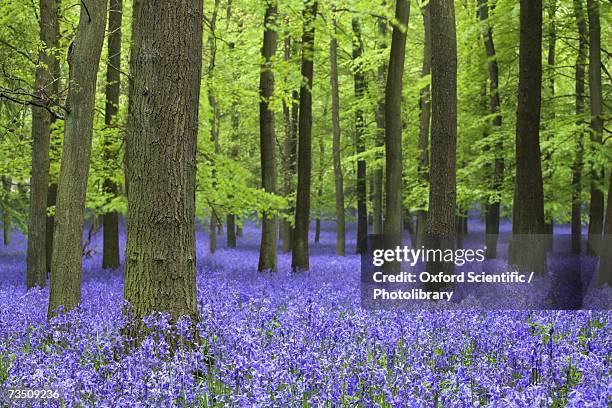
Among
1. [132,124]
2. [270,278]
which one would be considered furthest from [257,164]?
[132,124]

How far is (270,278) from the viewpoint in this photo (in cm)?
1358

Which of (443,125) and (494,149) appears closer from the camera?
(443,125)

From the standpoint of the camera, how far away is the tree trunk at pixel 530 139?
12492 millimetres

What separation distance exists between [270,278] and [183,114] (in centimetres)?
789

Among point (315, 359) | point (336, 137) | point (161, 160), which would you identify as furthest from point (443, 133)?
point (336, 137)

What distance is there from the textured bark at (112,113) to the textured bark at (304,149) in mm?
4395

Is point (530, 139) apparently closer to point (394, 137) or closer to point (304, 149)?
point (394, 137)

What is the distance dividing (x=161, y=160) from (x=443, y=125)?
519 centimetres

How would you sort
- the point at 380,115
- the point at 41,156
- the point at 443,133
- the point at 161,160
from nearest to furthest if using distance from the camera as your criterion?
the point at 161,160, the point at 443,133, the point at 41,156, the point at 380,115

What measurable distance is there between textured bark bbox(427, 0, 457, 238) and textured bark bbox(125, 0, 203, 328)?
4.78 m

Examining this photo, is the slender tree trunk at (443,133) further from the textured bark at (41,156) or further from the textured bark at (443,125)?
the textured bark at (41,156)

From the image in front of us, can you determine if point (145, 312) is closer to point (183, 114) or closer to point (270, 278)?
point (183, 114)

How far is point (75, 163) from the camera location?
25.9ft

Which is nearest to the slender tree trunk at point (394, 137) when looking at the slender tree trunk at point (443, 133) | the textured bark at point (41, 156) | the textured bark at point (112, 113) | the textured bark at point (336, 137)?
the slender tree trunk at point (443, 133)
